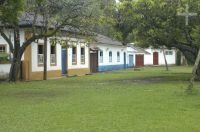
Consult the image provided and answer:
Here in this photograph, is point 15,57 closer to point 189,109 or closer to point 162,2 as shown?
point 162,2

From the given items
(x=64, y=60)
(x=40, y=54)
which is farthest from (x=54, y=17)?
(x=64, y=60)

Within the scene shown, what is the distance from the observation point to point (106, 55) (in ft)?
187

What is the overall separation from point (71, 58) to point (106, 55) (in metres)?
14.9

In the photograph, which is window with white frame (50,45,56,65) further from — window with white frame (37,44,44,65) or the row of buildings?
window with white frame (37,44,44,65)

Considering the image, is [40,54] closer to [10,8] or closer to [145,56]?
[10,8]

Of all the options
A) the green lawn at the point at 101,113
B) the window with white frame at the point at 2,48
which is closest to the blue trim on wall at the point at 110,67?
the window with white frame at the point at 2,48

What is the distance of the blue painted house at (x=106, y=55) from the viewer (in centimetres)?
5200

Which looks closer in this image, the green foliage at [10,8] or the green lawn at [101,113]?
the green lawn at [101,113]

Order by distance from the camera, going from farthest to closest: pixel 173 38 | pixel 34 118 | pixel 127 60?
Result: pixel 127 60 → pixel 173 38 → pixel 34 118

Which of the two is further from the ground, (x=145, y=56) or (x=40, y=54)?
(x=40, y=54)

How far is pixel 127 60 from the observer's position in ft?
231

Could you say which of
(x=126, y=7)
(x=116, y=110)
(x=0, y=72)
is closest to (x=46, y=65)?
(x=0, y=72)

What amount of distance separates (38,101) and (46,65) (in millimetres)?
17808

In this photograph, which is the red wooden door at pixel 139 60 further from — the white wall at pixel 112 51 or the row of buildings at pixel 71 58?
the white wall at pixel 112 51
